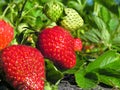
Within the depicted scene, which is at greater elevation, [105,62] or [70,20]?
[70,20]

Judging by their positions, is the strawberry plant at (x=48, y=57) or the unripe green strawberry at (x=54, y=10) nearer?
the strawberry plant at (x=48, y=57)

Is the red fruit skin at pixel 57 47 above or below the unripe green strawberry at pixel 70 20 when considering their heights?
below

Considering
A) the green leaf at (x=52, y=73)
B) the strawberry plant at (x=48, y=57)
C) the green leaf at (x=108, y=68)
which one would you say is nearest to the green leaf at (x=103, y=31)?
the strawberry plant at (x=48, y=57)

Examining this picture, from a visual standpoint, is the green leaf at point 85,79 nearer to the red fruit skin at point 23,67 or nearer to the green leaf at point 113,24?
the red fruit skin at point 23,67

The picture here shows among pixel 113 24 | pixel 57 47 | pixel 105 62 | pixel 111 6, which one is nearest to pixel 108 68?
pixel 105 62

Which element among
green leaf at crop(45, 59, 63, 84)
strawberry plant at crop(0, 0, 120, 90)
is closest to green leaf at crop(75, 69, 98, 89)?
strawberry plant at crop(0, 0, 120, 90)

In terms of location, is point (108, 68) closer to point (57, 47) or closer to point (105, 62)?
point (105, 62)
